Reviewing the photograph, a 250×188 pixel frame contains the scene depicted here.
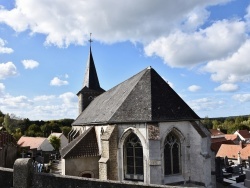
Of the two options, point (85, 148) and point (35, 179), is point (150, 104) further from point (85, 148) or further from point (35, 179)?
point (35, 179)

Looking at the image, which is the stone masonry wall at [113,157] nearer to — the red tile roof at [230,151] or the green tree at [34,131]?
the red tile roof at [230,151]

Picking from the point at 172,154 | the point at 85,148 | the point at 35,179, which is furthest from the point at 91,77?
the point at 35,179

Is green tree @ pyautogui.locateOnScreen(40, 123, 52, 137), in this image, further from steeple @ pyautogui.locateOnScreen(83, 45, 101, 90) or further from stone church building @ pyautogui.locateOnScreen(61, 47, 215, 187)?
stone church building @ pyautogui.locateOnScreen(61, 47, 215, 187)

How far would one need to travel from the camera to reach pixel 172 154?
53.1 feet

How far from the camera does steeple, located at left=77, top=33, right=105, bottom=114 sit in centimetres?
3569

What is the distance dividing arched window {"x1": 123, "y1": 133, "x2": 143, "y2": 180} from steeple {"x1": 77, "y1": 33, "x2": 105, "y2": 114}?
19667 millimetres

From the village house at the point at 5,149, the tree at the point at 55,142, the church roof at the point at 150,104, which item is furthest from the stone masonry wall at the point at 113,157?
the tree at the point at 55,142

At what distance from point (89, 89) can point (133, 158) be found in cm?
2088

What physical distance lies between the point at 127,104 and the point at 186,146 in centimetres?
421

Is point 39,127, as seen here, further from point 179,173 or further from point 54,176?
point 54,176

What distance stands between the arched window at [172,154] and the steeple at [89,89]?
20483 millimetres

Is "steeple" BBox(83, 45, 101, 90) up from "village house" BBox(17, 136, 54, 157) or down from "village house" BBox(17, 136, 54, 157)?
up

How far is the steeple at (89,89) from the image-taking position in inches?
1405

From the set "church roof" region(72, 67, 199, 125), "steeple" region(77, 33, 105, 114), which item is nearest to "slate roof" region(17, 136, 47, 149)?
"steeple" region(77, 33, 105, 114)
